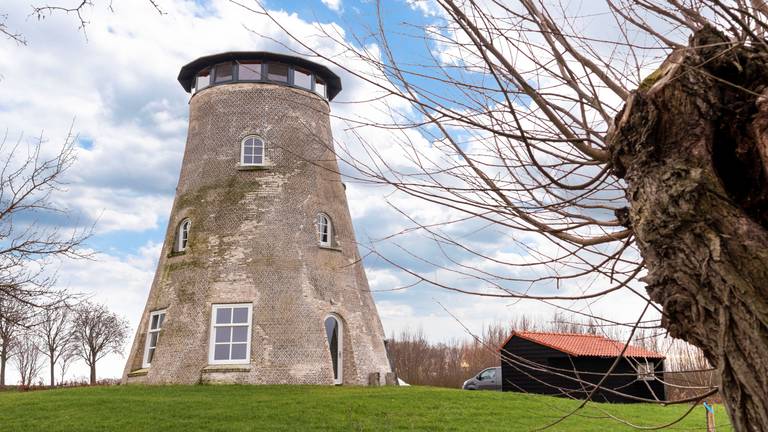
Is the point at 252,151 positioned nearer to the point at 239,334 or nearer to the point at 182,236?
the point at 182,236

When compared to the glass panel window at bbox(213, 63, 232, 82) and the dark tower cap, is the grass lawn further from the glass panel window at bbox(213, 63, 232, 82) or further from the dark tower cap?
the dark tower cap

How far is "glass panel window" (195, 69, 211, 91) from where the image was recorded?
22.6m

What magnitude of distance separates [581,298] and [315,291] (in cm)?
1639

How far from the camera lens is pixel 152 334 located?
2038cm

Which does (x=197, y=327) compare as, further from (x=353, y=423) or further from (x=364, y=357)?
(x=353, y=423)

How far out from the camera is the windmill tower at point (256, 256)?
18.8 metres

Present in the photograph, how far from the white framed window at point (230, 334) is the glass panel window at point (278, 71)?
25.3 feet

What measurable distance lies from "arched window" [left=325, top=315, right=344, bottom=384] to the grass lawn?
1924mm

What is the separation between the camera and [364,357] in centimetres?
2031

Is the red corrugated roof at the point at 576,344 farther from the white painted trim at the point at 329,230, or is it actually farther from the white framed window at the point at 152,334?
the white framed window at the point at 152,334

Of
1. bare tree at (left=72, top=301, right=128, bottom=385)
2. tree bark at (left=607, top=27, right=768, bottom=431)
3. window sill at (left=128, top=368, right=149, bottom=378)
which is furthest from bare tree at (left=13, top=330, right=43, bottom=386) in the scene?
tree bark at (left=607, top=27, right=768, bottom=431)

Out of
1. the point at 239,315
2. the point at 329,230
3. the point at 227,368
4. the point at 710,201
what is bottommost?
the point at 227,368

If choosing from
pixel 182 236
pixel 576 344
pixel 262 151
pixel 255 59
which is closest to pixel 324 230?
pixel 262 151

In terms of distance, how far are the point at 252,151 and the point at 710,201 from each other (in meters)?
19.3
